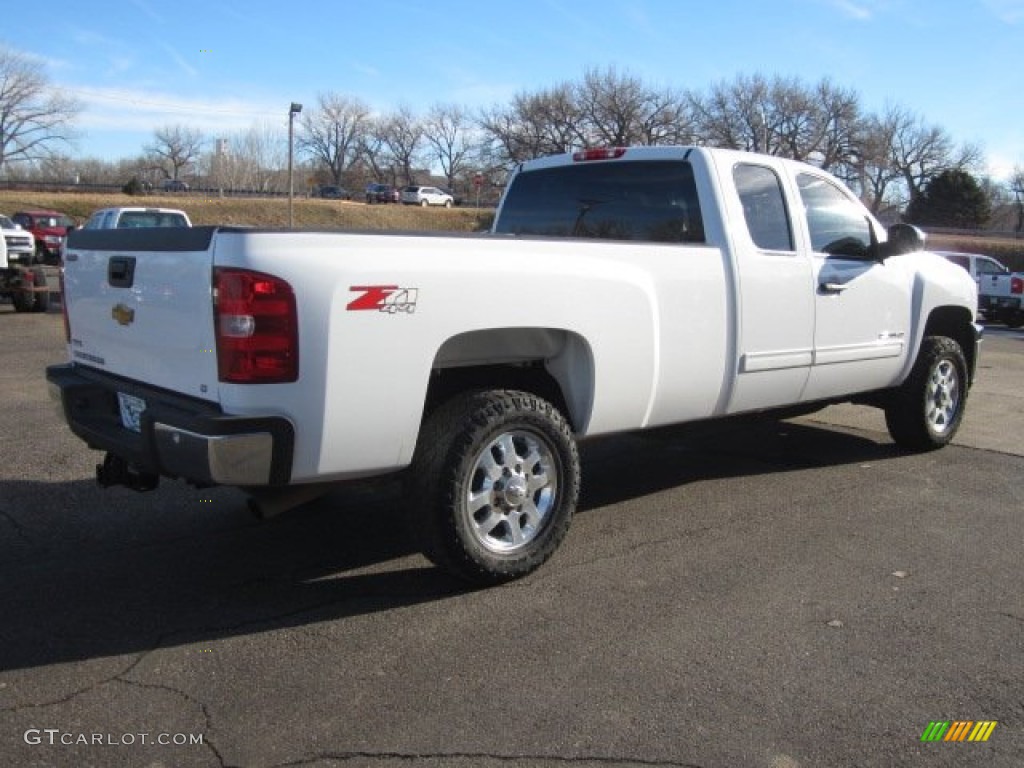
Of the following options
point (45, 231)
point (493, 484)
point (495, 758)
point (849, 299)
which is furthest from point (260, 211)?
point (495, 758)

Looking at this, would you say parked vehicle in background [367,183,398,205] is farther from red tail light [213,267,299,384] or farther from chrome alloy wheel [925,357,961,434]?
red tail light [213,267,299,384]

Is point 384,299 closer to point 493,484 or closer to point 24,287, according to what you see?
point 493,484

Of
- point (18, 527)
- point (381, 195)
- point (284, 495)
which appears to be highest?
point (381, 195)

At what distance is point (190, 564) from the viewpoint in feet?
14.5

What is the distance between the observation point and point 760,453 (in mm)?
6953

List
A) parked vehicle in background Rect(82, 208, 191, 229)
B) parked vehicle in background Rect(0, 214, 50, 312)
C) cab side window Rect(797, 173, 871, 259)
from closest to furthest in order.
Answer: cab side window Rect(797, 173, 871, 259), parked vehicle in background Rect(0, 214, 50, 312), parked vehicle in background Rect(82, 208, 191, 229)

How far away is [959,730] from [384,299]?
2514mm

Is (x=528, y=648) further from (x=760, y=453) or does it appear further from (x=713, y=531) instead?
(x=760, y=453)

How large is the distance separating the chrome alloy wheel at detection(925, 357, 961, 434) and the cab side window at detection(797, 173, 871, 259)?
1.28m

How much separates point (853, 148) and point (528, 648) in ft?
265

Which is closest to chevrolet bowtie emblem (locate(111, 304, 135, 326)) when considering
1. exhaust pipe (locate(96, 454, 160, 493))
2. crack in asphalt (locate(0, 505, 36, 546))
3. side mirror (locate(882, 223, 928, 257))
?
exhaust pipe (locate(96, 454, 160, 493))

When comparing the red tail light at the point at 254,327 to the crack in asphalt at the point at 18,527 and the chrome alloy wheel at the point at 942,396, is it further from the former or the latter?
the chrome alloy wheel at the point at 942,396

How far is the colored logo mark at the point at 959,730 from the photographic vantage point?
303cm

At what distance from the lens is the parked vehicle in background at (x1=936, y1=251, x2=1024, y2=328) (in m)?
21.9
